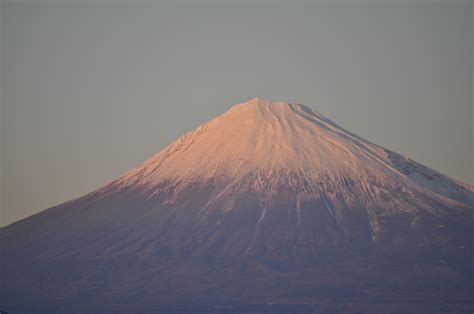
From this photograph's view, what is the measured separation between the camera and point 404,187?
607ft

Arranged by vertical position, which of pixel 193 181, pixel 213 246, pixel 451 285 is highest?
pixel 193 181

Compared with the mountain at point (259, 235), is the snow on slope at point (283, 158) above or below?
above

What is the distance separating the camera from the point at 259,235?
17688cm

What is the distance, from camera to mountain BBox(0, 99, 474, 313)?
163750 mm

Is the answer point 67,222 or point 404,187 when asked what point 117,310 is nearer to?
point 67,222

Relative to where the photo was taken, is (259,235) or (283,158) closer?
(259,235)

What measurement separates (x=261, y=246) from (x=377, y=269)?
677 inches

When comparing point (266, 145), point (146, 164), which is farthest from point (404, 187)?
point (146, 164)

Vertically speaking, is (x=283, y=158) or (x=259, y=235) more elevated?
(x=283, y=158)

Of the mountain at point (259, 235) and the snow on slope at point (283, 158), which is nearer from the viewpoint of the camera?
the mountain at point (259, 235)

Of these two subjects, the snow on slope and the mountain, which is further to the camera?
the snow on slope

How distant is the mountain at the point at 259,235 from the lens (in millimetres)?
163750

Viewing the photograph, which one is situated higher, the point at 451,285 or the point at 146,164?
A: the point at 146,164

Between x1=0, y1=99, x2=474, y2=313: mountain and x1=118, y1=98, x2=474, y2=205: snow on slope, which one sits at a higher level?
x1=118, y1=98, x2=474, y2=205: snow on slope
